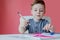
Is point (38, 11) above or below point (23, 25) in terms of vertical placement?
above

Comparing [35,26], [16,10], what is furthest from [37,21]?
[16,10]

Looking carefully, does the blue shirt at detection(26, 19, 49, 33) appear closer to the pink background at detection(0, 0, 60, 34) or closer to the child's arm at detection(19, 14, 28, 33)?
the child's arm at detection(19, 14, 28, 33)

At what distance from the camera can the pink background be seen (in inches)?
86.4

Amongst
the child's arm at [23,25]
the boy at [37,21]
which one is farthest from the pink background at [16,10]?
the child's arm at [23,25]

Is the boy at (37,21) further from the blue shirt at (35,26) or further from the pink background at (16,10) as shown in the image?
the pink background at (16,10)

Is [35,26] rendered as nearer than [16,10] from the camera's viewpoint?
Yes

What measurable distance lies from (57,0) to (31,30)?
34.6 inches

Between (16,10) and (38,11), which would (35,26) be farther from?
(16,10)

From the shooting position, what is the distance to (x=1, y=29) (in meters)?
2.24

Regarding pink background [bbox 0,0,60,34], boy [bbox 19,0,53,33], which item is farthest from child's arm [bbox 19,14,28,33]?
pink background [bbox 0,0,60,34]

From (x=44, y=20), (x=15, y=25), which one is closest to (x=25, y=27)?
(x=44, y=20)

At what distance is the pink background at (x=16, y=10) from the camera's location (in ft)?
7.20

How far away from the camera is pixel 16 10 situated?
221 cm

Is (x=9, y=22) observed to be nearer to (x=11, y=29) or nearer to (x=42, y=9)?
(x=11, y=29)
